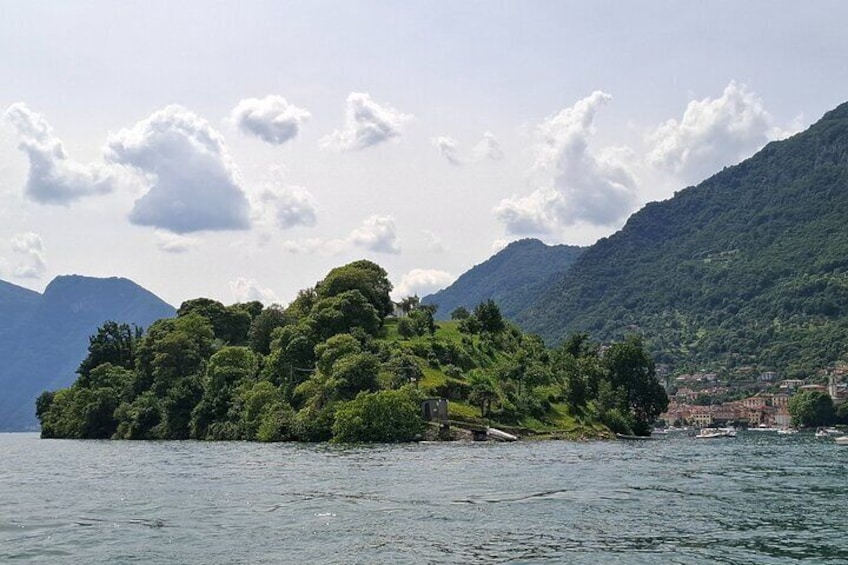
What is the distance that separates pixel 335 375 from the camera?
110m

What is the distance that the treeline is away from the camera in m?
110

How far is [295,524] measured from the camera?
113 feet

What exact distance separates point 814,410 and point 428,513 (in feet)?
605

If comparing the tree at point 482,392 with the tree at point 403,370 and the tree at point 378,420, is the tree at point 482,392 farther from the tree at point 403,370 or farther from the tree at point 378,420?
the tree at point 378,420

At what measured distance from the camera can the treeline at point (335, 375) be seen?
360 ft

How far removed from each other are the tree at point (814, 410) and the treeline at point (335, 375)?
61.0m

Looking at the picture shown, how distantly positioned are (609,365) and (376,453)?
85910 mm

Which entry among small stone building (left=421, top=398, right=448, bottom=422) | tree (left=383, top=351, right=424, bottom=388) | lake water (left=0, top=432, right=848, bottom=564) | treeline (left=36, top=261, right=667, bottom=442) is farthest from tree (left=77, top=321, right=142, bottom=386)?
lake water (left=0, top=432, right=848, bottom=564)

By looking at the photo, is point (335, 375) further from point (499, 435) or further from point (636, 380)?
point (636, 380)

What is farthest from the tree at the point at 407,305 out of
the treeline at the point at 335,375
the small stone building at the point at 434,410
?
the small stone building at the point at 434,410

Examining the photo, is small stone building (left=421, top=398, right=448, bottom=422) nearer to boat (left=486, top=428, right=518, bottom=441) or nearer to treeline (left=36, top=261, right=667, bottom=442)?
treeline (left=36, top=261, right=667, bottom=442)

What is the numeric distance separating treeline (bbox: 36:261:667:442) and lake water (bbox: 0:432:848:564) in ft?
146

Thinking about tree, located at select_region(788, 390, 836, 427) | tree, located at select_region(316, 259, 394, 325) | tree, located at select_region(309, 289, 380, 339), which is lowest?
tree, located at select_region(788, 390, 836, 427)

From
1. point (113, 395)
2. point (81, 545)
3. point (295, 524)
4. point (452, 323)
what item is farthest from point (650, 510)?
point (113, 395)
